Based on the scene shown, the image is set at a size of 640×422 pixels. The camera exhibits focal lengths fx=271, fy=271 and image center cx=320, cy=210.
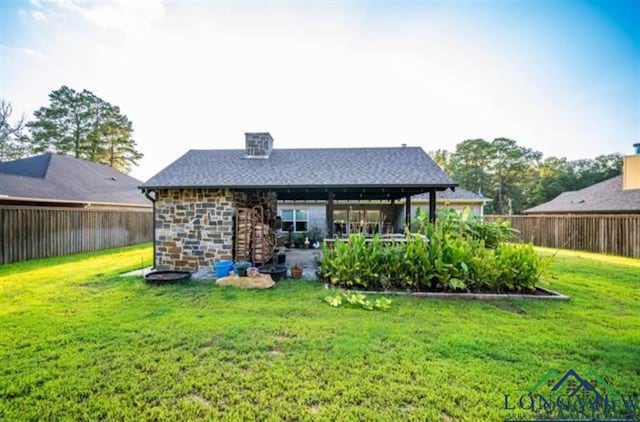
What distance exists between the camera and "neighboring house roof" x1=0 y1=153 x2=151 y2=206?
414 inches

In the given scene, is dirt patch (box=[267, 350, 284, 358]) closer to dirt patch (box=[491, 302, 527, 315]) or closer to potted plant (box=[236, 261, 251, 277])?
potted plant (box=[236, 261, 251, 277])

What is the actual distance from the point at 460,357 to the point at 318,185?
5382 mm

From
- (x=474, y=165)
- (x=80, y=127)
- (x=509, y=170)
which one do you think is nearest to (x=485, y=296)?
(x=80, y=127)

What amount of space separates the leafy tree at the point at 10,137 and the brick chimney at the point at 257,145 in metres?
15.7

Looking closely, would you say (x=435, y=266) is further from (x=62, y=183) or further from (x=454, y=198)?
(x=62, y=183)

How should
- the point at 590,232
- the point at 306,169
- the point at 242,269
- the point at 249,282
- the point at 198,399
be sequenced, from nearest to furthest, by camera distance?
the point at 198,399, the point at 249,282, the point at 242,269, the point at 306,169, the point at 590,232

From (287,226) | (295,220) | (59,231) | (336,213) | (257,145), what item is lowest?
(287,226)

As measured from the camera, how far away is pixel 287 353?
10.7 feet

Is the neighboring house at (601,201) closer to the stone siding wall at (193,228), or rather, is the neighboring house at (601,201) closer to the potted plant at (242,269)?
the potted plant at (242,269)

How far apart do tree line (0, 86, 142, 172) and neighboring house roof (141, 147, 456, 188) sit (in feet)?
66.9

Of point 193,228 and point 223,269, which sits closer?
point 223,269

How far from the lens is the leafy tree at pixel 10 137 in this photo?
15.2 metres

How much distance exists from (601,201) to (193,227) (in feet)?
70.2

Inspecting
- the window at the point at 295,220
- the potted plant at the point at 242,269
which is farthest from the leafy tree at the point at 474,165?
the potted plant at the point at 242,269
